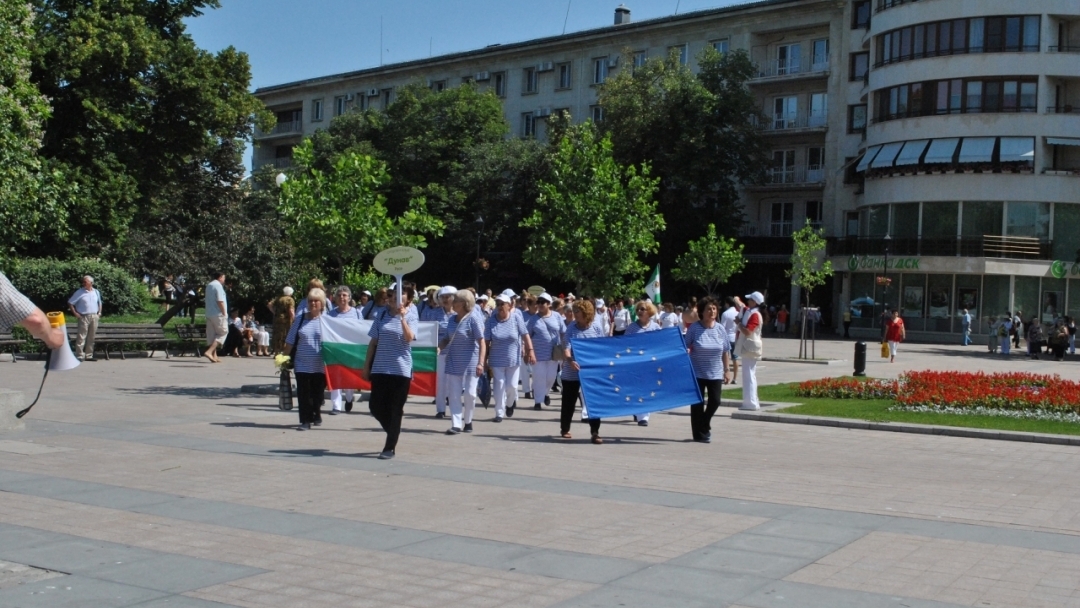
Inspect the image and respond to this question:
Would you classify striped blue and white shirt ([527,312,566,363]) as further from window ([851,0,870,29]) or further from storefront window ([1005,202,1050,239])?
window ([851,0,870,29])

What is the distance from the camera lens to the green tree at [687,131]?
184 feet

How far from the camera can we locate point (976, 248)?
A: 52.6 m

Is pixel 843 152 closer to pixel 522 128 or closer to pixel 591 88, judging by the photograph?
pixel 591 88

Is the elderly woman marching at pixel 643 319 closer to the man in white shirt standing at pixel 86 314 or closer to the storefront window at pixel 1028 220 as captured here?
the man in white shirt standing at pixel 86 314

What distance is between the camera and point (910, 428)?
54.2 ft

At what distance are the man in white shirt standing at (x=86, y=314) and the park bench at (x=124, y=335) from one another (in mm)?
281

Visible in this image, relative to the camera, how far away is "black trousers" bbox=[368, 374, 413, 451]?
12.2m

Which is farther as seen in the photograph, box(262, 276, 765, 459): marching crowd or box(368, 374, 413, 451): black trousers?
box(262, 276, 765, 459): marching crowd

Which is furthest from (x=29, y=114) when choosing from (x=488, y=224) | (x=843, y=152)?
(x=843, y=152)

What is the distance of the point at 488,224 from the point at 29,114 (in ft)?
114

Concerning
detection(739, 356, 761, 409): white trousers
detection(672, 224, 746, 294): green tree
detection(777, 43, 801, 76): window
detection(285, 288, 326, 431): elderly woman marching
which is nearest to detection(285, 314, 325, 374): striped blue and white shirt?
detection(285, 288, 326, 431): elderly woman marching

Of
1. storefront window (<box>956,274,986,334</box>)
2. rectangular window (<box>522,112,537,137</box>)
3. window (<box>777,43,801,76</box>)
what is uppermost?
window (<box>777,43,801,76</box>)

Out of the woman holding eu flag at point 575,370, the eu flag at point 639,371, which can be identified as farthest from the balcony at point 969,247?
the woman holding eu flag at point 575,370

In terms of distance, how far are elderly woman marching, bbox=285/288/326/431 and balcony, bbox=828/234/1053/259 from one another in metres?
43.8
